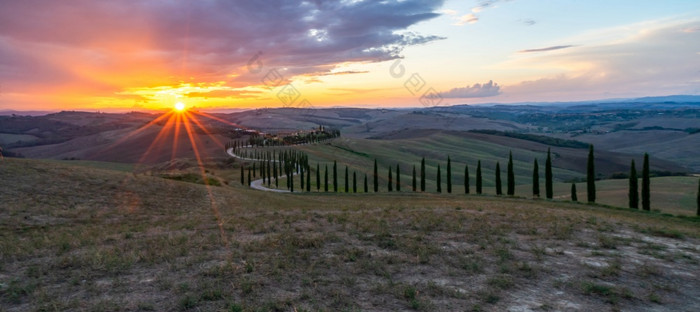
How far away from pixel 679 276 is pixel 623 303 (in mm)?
5078

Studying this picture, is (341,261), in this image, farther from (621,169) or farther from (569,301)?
(621,169)

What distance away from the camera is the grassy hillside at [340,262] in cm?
1192

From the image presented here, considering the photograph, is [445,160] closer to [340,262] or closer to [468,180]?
[468,180]

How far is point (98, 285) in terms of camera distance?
1312 cm

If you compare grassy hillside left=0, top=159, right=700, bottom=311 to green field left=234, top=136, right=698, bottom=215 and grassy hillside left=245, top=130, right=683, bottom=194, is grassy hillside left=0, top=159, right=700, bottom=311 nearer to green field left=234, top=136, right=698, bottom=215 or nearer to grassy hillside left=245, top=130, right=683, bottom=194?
green field left=234, top=136, right=698, bottom=215

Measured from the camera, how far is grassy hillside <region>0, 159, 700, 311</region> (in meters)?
11.9

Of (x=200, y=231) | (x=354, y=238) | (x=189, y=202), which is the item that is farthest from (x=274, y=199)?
(x=354, y=238)

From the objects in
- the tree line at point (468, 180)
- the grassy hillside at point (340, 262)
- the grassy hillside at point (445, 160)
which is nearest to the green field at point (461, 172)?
the grassy hillside at point (445, 160)

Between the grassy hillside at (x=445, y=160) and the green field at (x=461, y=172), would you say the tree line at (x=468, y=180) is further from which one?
the grassy hillside at (x=445, y=160)

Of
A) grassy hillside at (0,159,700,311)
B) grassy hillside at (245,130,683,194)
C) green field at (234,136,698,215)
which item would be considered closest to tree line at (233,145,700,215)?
green field at (234,136,698,215)

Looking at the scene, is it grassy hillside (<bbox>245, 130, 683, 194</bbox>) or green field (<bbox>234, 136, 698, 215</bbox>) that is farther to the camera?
grassy hillside (<bbox>245, 130, 683, 194</bbox>)

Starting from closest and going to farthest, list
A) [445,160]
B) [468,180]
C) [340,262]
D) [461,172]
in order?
[340,262] → [468,180] → [461,172] → [445,160]

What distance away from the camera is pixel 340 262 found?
621 inches

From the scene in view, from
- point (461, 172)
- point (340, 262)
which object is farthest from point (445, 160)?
point (340, 262)
